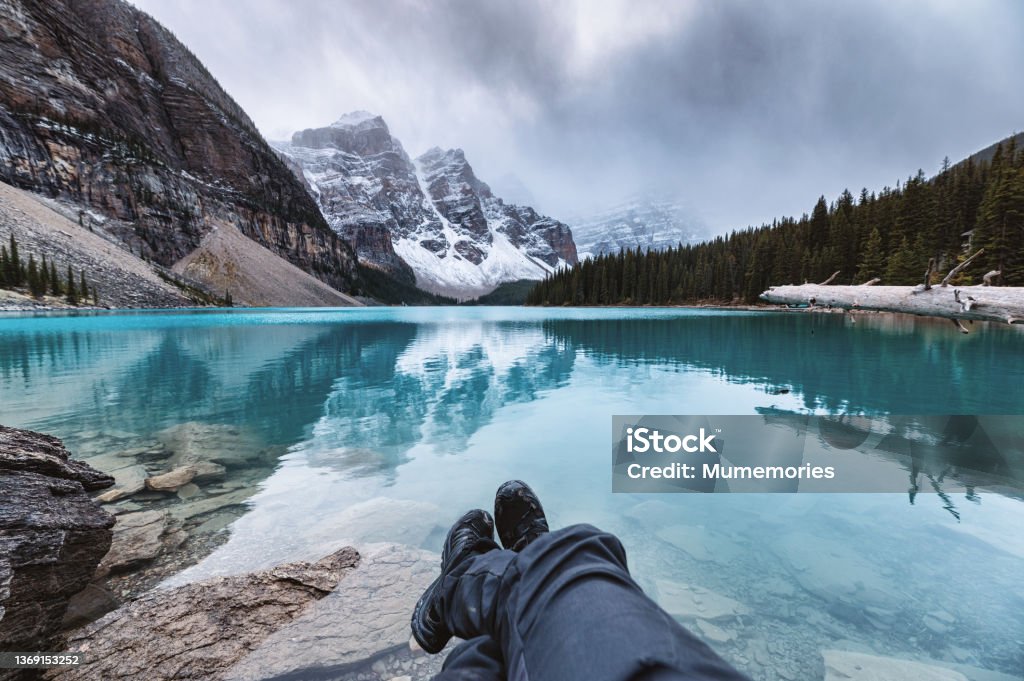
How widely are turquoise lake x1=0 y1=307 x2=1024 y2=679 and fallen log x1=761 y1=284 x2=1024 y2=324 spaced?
2508 millimetres

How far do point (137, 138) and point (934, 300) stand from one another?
148 meters

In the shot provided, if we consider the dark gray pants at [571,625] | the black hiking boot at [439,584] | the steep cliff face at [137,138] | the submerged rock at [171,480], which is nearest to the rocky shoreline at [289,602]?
the black hiking boot at [439,584]

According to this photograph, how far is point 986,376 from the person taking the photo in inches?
547

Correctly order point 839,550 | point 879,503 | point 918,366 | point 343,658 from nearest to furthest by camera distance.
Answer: point 343,658
point 839,550
point 879,503
point 918,366

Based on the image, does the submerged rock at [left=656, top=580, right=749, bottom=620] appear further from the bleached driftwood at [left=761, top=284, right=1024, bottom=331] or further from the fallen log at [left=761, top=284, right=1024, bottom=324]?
the fallen log at [left=761, top=284, right=1024, bottom=324]

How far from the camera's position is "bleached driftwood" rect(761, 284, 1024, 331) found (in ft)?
27.6

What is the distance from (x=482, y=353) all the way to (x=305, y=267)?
13944cm

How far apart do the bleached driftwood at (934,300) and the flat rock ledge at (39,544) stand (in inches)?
518

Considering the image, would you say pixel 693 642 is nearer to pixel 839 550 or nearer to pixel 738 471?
pixel 839 550

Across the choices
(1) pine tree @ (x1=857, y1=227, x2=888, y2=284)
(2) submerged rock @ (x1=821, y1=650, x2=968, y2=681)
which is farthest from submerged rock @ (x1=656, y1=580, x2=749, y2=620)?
(1) pine tree @ (x1=857, y1=227, x2=888, y2=284)

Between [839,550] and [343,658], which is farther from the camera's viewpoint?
[839,550]

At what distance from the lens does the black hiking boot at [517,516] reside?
3850 millimetres

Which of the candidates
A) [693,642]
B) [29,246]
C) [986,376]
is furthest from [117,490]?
[29,246]

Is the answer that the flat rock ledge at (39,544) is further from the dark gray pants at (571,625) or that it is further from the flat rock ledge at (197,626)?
the dark gray pants at (571,625)
